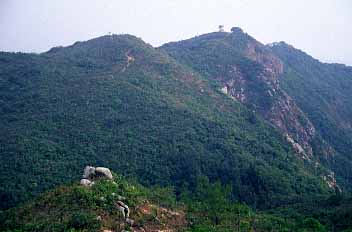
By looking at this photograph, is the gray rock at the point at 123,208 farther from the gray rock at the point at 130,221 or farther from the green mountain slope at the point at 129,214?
the gray rock at the point at 130,221

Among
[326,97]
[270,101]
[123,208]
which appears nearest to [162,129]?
[123,208]

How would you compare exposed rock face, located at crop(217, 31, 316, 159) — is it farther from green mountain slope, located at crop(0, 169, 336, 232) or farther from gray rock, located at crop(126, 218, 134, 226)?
gray rock, located at crop(126, 218, 134, 226)

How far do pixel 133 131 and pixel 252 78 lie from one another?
5329cm

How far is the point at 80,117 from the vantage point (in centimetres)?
8350

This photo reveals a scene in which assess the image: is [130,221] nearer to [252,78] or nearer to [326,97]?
[252,78]

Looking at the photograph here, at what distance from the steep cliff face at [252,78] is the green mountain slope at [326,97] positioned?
6670 mm

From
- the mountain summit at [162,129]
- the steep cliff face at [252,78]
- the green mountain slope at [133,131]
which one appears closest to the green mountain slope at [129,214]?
the mountain summit at [162,129]

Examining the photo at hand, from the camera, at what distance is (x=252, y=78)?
12769 centimetres

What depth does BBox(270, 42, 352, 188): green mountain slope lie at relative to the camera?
119 metres

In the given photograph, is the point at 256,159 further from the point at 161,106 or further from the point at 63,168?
the point at 63,168

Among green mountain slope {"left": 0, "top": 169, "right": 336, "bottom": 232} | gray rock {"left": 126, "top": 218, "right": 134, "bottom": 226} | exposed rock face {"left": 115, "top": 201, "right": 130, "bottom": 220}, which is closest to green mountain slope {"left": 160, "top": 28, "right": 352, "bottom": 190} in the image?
green mountain slope {"left": 0, "top": 169, "right": 336, "bottom": 232}

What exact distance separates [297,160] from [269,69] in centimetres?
4745

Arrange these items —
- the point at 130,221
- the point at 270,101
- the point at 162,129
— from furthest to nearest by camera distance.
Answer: the point at 270,101
the point at 162,129
the point at 130,221

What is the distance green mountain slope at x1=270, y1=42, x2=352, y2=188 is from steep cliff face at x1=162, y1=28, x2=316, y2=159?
667cm
